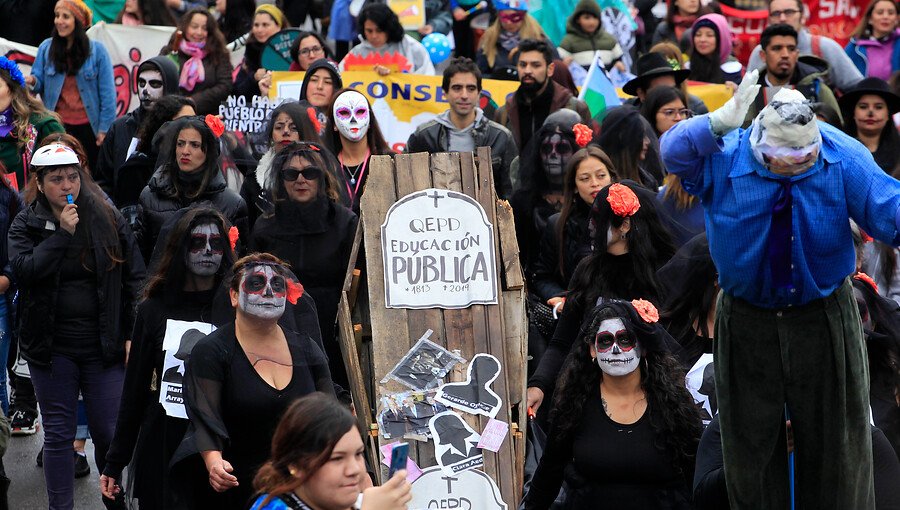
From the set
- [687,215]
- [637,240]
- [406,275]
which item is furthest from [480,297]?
[687,215]

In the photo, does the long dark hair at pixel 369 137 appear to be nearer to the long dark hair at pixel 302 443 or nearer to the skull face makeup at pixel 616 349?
the skull face makeup at pixel 616 349

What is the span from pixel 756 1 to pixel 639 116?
18.6ft

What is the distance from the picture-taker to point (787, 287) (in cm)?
509

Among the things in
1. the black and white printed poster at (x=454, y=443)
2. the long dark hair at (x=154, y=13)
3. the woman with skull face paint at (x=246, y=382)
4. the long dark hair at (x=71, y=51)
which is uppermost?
the long dark hair at (x=154, y=13)

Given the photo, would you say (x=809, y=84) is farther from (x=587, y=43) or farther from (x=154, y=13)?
(x=154, y=13)

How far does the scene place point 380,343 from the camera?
7645 mm

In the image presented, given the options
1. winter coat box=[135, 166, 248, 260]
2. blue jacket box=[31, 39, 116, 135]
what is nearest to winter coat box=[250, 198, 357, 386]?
winter coat box=[135, 166, 248, 260]

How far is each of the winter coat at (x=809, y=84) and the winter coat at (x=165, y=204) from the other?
3634mm

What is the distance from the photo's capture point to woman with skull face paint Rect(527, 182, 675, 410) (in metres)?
7.75

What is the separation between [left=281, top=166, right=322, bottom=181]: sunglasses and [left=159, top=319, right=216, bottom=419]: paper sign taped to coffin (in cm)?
133

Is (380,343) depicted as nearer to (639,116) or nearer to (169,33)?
(639,116)

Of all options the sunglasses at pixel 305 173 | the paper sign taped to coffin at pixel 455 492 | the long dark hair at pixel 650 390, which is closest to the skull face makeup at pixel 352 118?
the sunglasses at pixel 305 173

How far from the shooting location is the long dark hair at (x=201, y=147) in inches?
357

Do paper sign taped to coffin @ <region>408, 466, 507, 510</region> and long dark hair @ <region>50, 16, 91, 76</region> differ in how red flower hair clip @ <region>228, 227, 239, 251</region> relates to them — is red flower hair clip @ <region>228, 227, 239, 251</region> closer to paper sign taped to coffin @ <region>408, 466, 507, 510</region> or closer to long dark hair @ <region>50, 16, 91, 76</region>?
paper sign taped to coffin @ <region>408, 466, 507, 510</region>
